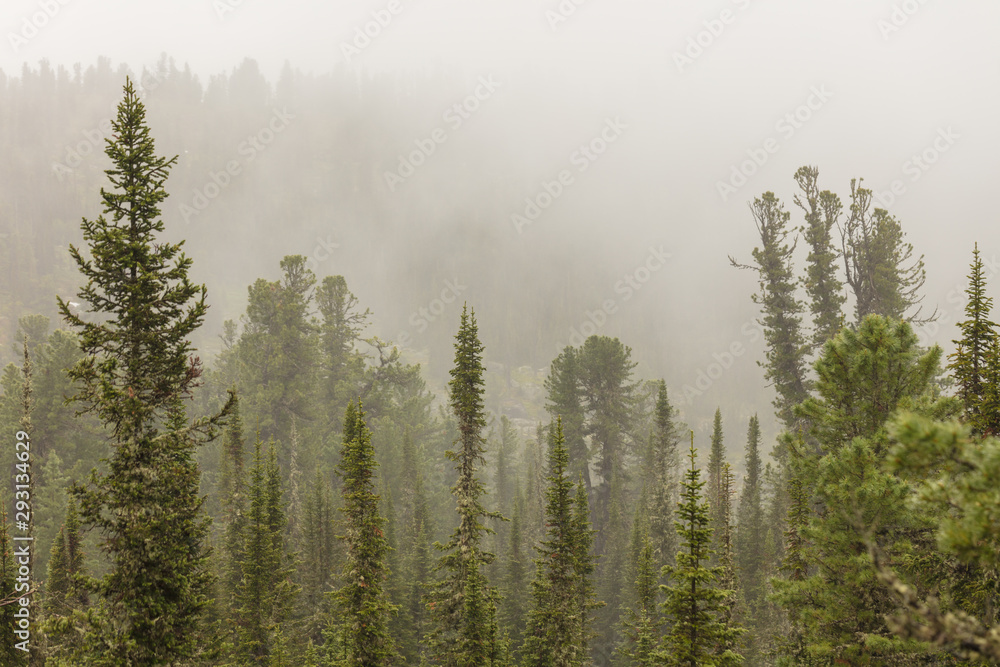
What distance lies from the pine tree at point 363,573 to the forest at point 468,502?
98mm

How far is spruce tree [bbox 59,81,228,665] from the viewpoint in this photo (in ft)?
37.5

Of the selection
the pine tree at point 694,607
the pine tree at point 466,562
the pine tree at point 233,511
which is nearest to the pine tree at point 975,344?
the pine tree at point 694,607

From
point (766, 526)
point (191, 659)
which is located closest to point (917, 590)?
point (191, 659)

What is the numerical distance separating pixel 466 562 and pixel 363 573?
477cm

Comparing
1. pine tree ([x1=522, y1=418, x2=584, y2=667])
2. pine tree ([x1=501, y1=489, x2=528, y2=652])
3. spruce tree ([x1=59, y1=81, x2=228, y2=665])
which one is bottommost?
pine tree ([x1=501, y1=489, x2=528, y2=652])

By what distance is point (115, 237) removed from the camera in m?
11.6

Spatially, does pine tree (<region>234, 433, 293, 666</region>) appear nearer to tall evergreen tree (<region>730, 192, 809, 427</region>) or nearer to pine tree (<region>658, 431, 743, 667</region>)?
pine tree (<region>658, 431, 743, 667</region>)

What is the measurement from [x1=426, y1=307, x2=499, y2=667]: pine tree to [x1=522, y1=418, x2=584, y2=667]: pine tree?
244 centimetres

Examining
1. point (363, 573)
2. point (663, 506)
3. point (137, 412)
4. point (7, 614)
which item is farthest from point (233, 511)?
point (663, 506)

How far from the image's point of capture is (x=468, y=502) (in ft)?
78.4

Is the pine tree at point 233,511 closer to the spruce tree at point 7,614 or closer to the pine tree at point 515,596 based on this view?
the spruce tree at point 7,614

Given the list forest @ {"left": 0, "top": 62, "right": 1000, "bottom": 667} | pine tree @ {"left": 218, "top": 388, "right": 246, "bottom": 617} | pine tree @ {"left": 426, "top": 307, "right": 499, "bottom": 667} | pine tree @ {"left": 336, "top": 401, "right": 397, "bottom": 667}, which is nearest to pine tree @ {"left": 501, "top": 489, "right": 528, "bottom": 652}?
forest @ {"left": 0, "top": 62, "right": 1000, "bottom": 667}

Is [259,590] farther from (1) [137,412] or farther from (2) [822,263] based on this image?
(2) [822,263]

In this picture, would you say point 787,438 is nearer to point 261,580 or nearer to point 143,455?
point 143,455
